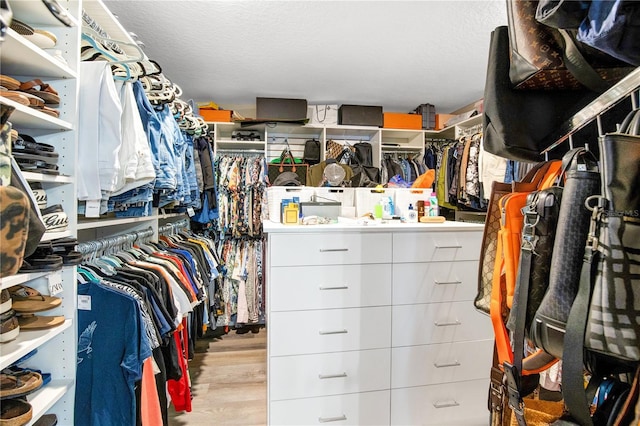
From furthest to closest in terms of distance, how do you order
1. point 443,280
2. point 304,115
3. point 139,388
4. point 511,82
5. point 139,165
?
1. point 304,115
2. point 443,280
3. point 139,165
4. point 139,388
5. point 511,82

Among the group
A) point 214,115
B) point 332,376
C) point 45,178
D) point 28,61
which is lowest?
point 332,376

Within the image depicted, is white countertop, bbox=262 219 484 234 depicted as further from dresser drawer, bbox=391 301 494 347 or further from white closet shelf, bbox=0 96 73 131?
white closet shelf, bbox=0 96 73 131

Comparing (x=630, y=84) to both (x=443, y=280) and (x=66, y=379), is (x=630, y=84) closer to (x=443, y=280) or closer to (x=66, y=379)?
(x=443, y=280)

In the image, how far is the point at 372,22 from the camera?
201 cm

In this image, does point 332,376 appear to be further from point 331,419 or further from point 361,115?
point 361,115

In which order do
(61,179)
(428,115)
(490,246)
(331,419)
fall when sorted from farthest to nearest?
1. (428,115)
2. (331,419)
3. (61,179)
4. (490,246)

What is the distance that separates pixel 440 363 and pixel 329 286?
2.34ft

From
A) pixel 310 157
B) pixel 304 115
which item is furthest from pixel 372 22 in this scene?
pixel 310 157

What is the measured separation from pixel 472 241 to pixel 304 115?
228 cm

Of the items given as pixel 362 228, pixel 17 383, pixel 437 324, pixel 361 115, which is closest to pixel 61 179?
pixel 17 383

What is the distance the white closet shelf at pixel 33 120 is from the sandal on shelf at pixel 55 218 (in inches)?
10.4

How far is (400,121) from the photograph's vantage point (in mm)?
3561

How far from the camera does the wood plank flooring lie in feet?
6.12

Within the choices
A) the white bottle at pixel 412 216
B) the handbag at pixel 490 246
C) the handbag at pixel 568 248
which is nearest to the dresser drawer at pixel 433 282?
the white bottle at pixel 412 216
